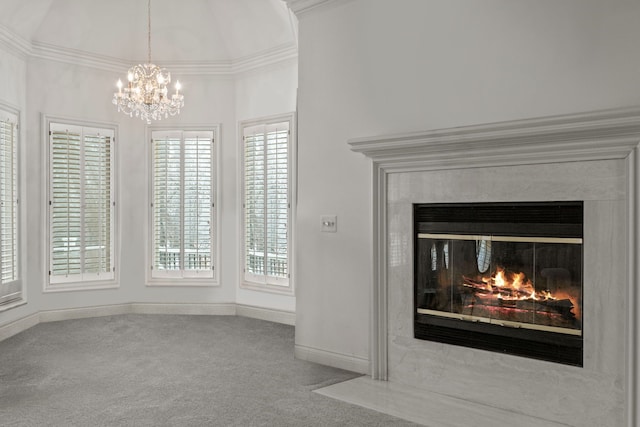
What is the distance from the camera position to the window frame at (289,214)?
6672mm

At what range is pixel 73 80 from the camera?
7031 mm

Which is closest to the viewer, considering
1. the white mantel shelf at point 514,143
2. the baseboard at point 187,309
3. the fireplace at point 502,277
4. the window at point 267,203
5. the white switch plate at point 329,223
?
the white mantel shelf at point 514,143

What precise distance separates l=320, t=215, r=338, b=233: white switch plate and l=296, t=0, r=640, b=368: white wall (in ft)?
0.15

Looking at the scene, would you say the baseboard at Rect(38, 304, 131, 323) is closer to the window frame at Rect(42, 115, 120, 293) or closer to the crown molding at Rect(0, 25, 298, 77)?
the window frame at Rect(42, 115, 120, 293)

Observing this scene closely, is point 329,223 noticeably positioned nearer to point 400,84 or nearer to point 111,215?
point 400,84

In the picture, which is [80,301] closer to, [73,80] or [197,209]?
[197,209]

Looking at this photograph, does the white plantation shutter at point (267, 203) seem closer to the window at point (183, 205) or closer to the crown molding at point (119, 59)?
the window at point (183, 205)

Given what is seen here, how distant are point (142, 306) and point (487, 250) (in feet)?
16.1

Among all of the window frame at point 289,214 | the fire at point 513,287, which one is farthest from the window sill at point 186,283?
the fire at point 513,287

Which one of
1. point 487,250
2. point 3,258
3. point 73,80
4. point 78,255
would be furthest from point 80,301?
point 487,250

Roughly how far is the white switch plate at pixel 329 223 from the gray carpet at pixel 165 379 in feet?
3.58

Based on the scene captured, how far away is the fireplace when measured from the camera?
3.50 m

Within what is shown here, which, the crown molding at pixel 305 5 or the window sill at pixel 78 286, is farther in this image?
the window sill at pixel 78 286

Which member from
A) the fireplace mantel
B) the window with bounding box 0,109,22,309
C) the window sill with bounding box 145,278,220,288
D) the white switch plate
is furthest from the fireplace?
the window with bounding box 0,109,22,309
